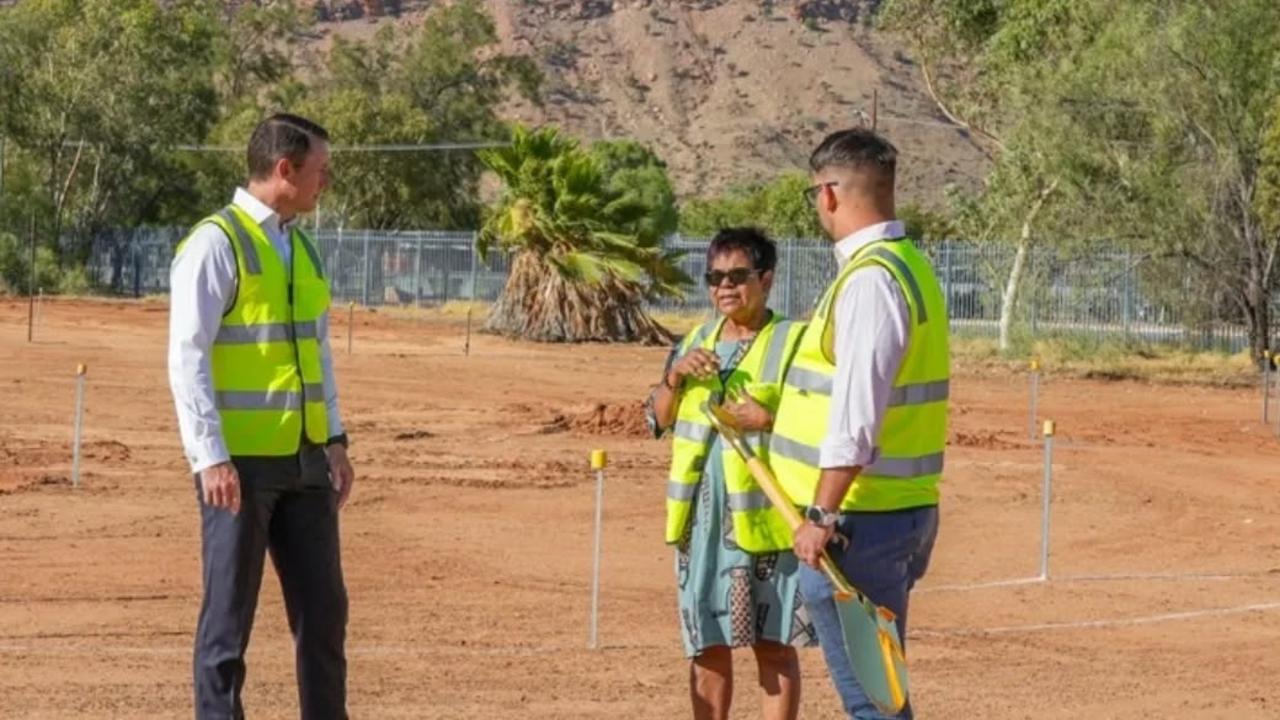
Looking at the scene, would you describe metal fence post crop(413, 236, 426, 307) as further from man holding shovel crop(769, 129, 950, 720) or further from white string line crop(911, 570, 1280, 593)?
man holding shovel crop(769, 129, 950, 720)

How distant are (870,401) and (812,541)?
0.40 meters

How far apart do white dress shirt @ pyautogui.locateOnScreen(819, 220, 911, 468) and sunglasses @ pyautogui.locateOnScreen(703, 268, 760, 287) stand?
1.67 meters

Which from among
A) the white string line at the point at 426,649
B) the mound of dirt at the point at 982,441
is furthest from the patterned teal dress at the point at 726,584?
the mound of dirt at the point at 982,441

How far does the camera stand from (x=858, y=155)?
6.78 meters

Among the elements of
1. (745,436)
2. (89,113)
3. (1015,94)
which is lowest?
(745,436)

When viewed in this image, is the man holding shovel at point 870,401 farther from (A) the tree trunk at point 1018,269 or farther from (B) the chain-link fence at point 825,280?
(A) the tree trunk at point 1018,269

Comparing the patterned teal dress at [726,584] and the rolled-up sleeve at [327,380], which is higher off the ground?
the rolled-up sleeve at [327,380]

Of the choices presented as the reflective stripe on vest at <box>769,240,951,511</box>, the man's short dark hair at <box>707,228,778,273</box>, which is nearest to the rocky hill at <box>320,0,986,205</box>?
the man's short dark hair at <box>707,228,778,273</box>

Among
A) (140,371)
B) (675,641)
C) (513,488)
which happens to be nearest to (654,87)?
(140,371)

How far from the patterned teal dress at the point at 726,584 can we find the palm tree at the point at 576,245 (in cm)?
3524

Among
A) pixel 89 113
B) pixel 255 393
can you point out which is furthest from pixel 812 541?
pixel 89 113

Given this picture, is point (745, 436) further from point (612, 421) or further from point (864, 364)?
point (612, 421)

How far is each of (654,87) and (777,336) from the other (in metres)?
121

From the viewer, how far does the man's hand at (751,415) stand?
7723mm
